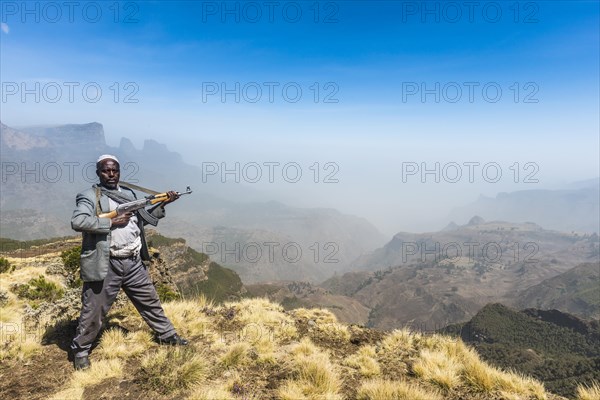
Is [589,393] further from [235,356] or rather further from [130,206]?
[130,206]

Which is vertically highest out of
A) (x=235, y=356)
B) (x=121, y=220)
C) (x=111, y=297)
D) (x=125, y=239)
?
(x=121, y=220)

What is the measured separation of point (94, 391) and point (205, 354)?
222cm

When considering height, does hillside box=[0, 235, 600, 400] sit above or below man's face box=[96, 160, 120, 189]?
below

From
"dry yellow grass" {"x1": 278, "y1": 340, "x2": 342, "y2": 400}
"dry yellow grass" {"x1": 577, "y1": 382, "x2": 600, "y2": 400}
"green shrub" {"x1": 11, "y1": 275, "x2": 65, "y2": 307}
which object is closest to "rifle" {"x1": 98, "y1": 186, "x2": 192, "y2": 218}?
"dry yellow grass" {"x1": 278, "y1": 340, "x2": 342, "y2": 400}

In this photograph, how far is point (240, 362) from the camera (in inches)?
270

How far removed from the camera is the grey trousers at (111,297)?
6449 millimetres

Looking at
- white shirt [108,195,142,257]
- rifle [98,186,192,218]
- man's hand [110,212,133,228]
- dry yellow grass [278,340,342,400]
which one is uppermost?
rifle [98,186,192,218]

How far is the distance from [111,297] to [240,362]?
10.3ft

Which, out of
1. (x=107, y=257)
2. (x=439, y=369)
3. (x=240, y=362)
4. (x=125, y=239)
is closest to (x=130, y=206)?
(x=125, y=239)

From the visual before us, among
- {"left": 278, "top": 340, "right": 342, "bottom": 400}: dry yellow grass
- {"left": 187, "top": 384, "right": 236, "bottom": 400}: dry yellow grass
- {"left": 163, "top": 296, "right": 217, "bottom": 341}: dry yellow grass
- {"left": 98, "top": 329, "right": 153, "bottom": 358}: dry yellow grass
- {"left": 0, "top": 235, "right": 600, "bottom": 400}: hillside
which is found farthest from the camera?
{"left": 163, "top": 296, "right": 217, "bottom": 341}: dry yellow grass

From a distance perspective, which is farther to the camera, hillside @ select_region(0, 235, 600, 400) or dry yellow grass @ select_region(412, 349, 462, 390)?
dry yellow grass @ select_region(412, 349, 462, 390)

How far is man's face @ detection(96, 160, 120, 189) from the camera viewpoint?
6.61 m

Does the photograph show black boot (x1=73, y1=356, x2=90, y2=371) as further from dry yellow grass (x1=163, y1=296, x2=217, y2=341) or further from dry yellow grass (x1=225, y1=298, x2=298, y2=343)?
dry yellow grass (x1=225, y1=298, x2=298, y2=343)

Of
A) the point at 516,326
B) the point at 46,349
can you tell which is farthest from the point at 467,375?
the point at 516,326
